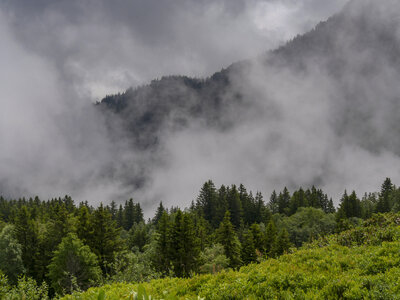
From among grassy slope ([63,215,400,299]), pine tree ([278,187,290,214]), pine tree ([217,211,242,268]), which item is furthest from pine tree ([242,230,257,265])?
pine tree ([278,187,290,214])

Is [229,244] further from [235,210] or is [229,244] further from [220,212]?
[235,210]

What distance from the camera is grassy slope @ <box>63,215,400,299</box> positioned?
6.88 m

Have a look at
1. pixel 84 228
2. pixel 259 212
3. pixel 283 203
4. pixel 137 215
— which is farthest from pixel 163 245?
pixel 283 203

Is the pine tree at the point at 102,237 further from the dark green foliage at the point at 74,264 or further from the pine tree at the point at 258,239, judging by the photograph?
the pine tree at the point at 258,239

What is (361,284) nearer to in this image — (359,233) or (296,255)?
(296,255)

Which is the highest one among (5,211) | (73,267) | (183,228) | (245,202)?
(5,211)

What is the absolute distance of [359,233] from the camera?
1298cm

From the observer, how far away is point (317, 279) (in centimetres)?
781

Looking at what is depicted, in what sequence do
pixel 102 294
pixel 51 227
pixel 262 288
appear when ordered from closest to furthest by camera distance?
pixel 102 294
pixel 262 288
pixel 51 227

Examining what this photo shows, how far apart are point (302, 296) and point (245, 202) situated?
120122 millimetres

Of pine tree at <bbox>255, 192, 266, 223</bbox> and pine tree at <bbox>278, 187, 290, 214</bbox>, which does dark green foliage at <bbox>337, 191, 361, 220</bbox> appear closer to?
pine tree at <bbox>255, 192, 266, 223</bbox>

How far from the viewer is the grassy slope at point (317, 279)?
22.6ft

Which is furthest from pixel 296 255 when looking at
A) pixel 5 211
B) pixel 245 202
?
pixel 5 211

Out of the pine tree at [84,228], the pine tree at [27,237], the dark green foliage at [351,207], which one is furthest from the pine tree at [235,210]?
the pine tree at [27,237]
